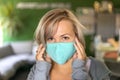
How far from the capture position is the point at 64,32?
4.11 feet

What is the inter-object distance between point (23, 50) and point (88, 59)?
5786mm

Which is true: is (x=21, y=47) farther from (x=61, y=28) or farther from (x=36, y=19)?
(x=61, y=28)

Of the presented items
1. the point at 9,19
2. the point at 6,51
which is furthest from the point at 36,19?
the point at 6,51

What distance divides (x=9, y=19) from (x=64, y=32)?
5844mm

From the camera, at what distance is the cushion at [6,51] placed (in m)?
6.26

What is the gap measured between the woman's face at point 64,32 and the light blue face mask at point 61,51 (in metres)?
0.03

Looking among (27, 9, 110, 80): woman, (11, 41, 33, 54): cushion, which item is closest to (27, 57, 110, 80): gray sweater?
(27, 9, 110, 80): woman

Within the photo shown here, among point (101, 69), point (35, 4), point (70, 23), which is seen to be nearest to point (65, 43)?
point (70, 23)

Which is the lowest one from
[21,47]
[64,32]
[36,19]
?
[21,47]

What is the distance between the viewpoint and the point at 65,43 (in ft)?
4.23

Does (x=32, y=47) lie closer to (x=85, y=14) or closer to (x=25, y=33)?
(x=25, y=33)

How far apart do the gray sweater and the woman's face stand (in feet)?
0.39

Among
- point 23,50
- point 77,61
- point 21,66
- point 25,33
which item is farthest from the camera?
point 25,33

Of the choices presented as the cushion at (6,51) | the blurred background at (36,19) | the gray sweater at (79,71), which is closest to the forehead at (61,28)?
the gray sweater at (79,71)
